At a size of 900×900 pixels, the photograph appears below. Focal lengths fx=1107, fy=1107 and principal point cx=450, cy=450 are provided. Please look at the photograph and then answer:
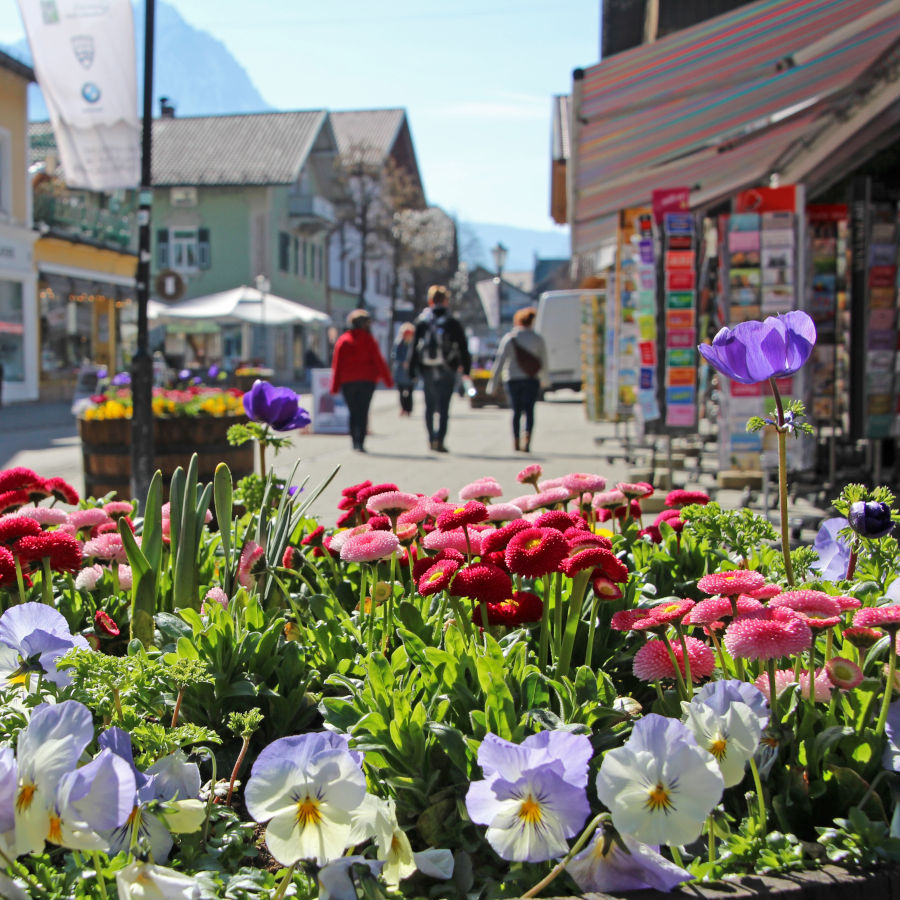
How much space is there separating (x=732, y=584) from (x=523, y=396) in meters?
11.2

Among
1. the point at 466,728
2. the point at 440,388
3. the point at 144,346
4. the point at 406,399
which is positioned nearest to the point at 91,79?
the point at 144,346

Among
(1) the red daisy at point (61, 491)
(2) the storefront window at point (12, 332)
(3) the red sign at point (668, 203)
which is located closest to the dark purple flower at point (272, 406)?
(1) the red daisy at point (61, 491)

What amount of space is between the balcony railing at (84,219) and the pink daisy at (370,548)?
2488cm

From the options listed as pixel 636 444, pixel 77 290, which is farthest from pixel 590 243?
pixel 77 290

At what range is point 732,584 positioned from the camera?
1.66m

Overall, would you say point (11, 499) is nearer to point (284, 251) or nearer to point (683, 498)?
point (683, 498)

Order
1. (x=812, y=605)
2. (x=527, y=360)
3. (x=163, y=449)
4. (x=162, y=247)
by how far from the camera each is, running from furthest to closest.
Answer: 1. (x=162, y=247)
2. (x=527, y=360)
3. (x=163, y=449)
4. (x=812, y=605)

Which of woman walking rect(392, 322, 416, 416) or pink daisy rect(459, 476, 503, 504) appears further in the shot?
woman walking rect(392, 322, 416, 416)

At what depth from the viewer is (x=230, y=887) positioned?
146 centimetres

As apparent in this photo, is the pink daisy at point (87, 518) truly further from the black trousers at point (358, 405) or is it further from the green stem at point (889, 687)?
the black trousers at point (358, 405)

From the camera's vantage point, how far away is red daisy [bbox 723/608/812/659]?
59.1 inches

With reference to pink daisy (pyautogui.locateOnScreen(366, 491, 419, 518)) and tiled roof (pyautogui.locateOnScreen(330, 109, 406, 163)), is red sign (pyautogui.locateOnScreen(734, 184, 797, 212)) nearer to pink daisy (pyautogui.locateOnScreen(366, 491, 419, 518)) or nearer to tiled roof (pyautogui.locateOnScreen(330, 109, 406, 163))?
pink daisy (pyautogui.locateOnScreen(366, 491, 419, 518))

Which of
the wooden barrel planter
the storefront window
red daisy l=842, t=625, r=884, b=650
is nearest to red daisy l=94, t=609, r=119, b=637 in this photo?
red daisy l=842, t=625, r=884, b=650

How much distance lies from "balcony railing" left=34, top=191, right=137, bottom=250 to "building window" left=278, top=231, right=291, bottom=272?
1054 centimetres
